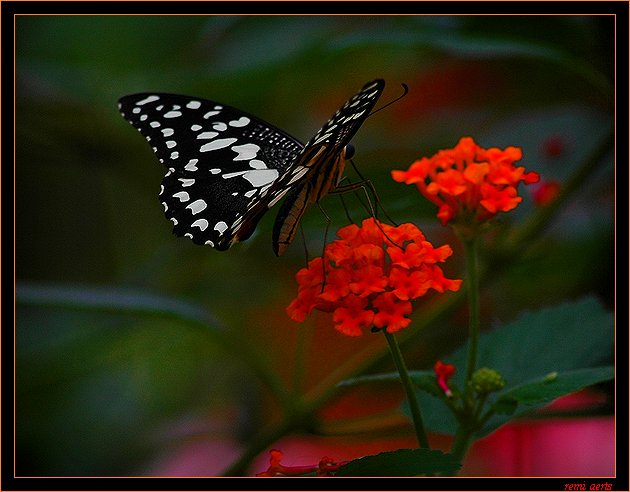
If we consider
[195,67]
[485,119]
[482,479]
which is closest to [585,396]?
[482,479]

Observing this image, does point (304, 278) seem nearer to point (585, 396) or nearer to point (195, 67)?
point (585, 396)

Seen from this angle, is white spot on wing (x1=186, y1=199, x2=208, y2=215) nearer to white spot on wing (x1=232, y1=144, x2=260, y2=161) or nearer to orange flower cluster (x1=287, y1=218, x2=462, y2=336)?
white spot on wing (x1=232, y1=144, x2=260, y2=161)

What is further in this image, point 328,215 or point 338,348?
point 338,348

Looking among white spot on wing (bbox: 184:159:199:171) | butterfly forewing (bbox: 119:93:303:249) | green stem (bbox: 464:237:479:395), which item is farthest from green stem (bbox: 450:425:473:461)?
white spot on wing (bbox: 184:159:199:171)

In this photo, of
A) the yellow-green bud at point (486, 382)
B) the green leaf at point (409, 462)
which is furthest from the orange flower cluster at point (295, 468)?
the yellow-green bud at point (486, 382)

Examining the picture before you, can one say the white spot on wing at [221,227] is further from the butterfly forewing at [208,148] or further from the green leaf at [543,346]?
the green leaf at [543,346]

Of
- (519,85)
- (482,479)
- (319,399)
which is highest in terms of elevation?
(519,85)
